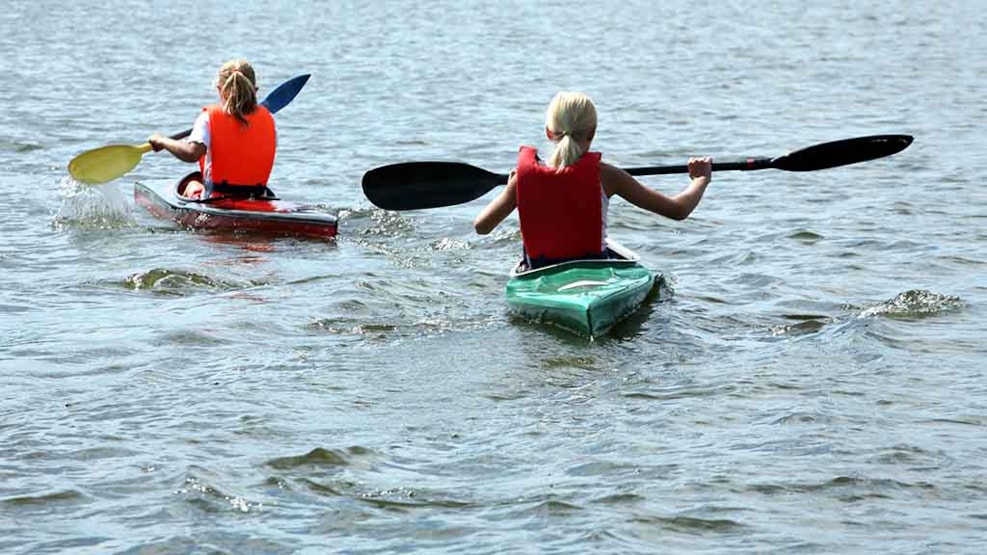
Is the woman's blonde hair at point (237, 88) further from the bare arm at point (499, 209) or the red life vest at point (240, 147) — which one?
the bare arm at point (499, 209)

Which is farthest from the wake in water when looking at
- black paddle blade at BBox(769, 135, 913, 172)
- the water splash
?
the water splash

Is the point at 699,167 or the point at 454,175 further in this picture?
the point at 454,175

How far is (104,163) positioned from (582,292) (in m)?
4.63

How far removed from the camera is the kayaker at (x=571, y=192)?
23.8 feet

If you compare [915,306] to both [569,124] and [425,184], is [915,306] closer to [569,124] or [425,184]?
[569,124]

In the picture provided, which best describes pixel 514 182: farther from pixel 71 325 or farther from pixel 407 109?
pixel 407 109

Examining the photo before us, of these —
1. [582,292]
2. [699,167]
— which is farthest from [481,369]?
[699,167]

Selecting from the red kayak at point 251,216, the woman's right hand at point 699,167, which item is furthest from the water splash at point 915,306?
the red kayak at point 251,216

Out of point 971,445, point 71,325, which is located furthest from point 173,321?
point 971,445

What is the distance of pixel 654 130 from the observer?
1603 centimetres

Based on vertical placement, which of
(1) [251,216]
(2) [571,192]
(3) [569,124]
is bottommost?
(1) [251,216]

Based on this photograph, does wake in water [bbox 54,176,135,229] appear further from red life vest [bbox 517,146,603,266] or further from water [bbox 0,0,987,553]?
red life vest [bbox 517,146,603,266]

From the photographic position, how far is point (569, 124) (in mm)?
7145

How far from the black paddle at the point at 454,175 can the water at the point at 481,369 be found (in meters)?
0.55
